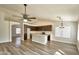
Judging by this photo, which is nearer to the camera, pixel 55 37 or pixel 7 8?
pixel 7 8

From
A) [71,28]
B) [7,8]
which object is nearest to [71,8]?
[71,28]

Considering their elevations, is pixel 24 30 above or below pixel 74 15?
below

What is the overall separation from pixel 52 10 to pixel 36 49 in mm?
758

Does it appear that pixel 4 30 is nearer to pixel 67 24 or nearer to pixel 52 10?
pixel 52 10

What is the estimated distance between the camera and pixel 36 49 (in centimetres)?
176

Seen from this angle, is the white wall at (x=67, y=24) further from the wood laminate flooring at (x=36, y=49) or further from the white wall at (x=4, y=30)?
the white wall at (x=4, y=30)

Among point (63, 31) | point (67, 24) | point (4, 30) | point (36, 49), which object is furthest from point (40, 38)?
point (4, 30)

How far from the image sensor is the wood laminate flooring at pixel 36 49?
67.6 inches

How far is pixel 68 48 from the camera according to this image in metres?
1.72

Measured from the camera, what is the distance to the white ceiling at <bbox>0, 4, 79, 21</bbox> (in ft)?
5.54

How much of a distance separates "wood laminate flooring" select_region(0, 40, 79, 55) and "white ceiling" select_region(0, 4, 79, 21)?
52 centimetres
